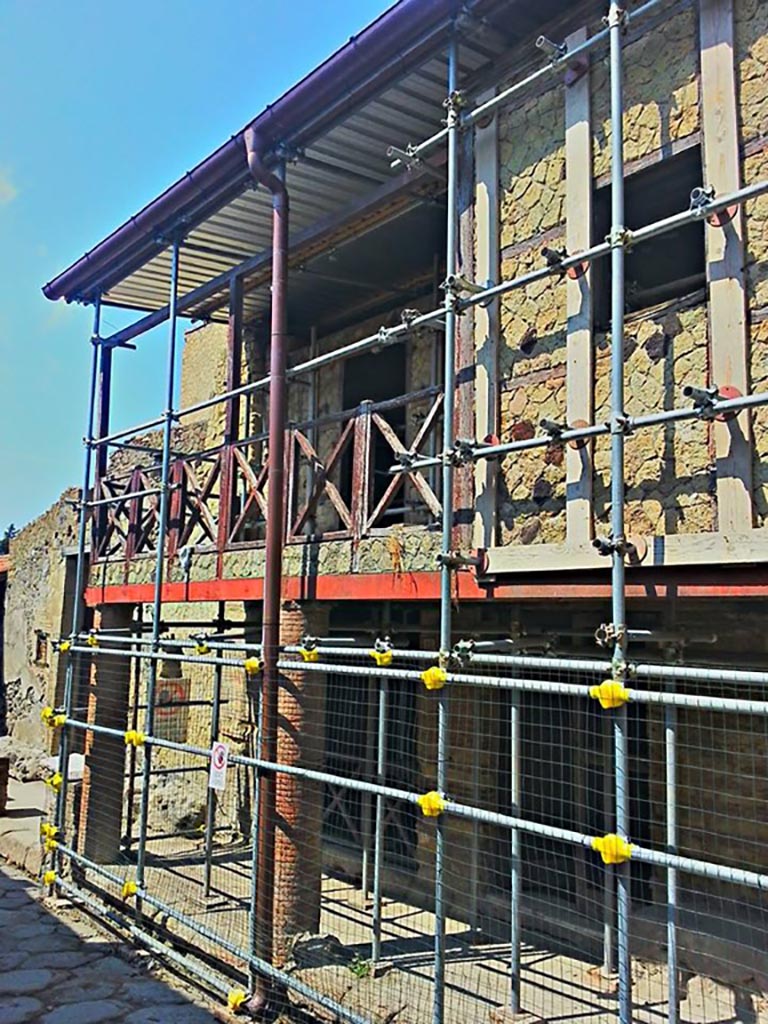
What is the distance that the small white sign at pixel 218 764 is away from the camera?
653 centimetres

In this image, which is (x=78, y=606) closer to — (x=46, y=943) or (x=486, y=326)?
(x=46, y=943)

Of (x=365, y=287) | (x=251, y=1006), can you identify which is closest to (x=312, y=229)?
(x=365, y=287)

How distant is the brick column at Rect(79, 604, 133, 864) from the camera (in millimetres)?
9062

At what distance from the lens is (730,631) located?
6.23m

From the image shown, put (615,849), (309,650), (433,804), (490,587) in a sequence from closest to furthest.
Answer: (615,849)
(433,804)
(490,587)
(309,650)

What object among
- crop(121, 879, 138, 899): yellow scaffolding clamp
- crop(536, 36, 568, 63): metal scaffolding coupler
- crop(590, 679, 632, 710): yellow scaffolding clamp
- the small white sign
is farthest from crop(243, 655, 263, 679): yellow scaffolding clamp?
crop(536, 36, 568, 63): metal scaffolding coupler

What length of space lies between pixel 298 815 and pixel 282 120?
16.7 ft

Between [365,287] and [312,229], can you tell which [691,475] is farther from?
[365,287]

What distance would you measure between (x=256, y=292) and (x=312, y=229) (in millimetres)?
2540

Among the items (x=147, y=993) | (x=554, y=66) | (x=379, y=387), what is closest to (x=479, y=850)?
(x=147, y=993)

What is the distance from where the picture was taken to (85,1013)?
20.9 ft

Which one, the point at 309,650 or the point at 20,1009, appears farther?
the point at 20,1009

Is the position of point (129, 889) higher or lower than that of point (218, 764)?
lower

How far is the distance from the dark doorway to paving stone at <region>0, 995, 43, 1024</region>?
5.70 metres
